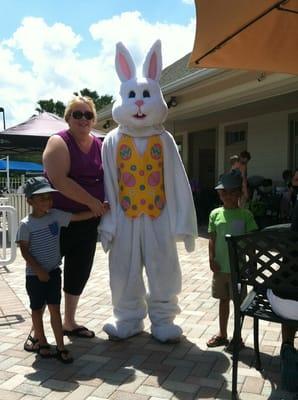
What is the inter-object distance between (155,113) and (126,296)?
153 cm

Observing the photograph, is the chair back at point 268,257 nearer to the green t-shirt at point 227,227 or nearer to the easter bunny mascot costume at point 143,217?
the green t-shirt at point 227,227

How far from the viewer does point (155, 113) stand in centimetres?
406

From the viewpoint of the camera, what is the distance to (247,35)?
3.60 m

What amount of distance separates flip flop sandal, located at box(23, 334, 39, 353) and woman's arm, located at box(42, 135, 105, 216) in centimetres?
110

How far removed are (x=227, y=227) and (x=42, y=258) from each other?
4.52 feet

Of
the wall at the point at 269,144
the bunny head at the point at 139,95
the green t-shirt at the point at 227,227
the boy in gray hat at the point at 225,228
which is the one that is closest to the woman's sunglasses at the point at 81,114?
the bunny head at the point at 139,95

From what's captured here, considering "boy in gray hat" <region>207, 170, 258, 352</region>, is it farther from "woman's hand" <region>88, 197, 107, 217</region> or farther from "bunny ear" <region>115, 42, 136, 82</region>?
"bunny ear" <region>115, 42, 136, 82</region>

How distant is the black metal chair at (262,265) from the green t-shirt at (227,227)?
69 cm

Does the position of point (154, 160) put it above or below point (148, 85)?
below

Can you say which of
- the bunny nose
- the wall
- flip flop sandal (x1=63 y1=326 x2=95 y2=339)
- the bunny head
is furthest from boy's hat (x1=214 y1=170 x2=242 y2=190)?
the wall

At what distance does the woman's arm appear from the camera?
3789 millimetres

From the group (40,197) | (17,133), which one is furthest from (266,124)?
(40,197)

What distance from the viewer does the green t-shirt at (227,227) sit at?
3652 millimetres

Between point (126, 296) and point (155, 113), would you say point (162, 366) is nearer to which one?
point (126, 296)
